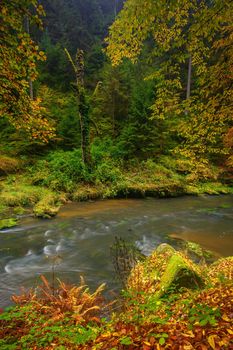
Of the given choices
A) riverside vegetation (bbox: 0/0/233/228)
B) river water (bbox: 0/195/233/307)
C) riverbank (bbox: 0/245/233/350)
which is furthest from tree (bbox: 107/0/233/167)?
river water (bbox: 0/195/233/307)

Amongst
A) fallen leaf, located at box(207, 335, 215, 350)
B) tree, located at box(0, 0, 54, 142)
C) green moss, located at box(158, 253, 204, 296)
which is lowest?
green moss, located at box(158, 253, 204, 296)

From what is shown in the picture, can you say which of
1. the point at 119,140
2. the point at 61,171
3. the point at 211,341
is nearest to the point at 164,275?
the point at 211,341

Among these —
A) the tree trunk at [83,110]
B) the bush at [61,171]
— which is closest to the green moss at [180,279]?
the bush at [61,171]

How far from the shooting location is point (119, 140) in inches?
878

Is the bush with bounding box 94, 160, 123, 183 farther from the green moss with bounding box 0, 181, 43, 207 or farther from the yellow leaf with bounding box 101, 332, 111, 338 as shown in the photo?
the yellow leaf with bounding box 101, 332, 111, 338

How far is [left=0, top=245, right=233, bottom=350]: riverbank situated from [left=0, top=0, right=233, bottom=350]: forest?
2 centimetres

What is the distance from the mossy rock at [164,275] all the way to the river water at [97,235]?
0.98 meters

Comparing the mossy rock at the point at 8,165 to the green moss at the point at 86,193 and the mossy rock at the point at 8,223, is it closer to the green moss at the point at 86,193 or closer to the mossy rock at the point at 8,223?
the green moss at the point at 86,193

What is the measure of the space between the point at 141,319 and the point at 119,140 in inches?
751

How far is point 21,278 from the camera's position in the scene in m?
7.38

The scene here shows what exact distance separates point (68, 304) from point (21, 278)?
9.49ft

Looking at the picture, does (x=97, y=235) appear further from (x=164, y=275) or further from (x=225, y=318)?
(x=225, y=318)

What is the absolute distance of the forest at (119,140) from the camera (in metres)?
3.62

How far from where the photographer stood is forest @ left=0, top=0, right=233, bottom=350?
143 inches
